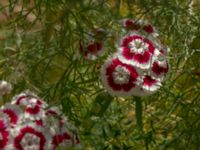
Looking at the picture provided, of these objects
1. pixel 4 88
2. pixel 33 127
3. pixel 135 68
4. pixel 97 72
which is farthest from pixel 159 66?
pixel 4 88

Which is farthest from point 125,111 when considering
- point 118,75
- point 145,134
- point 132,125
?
point 118,75

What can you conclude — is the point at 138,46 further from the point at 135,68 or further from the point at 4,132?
the point at 4,132

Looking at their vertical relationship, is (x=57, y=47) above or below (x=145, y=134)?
above

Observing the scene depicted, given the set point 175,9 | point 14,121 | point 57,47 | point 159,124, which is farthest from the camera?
point 159,124

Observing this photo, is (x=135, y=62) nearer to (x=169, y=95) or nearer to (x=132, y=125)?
(x=169, y=95)

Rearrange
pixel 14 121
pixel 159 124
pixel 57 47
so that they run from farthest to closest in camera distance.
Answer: pixel 159 124, pixel 57 47, pixel 14 121

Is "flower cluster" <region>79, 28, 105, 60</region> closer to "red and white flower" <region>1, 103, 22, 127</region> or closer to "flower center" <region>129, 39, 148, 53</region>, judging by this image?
"flower center" <region>129, 39, 148, 53</region>
